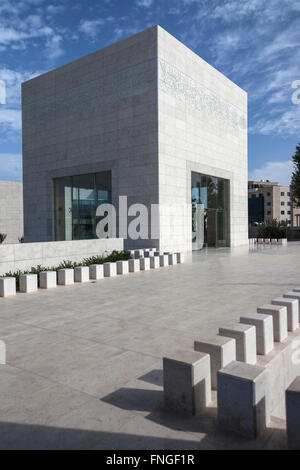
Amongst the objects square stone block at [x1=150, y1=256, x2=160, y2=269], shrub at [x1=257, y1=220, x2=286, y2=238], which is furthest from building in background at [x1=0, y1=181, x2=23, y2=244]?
square stone block at [x1=150, y1=256, x2=160, y2=269]

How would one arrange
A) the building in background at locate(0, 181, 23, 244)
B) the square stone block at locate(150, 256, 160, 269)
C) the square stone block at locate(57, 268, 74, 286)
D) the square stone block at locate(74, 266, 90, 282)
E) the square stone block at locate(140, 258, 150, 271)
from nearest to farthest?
Result: the square stone block at locate(57, 268, 74, 286) < the square stone block at locate(74, 266, 90, 282) < the square stone block at locate(140, 258, 150, 271) < the square stone block at locate(150, 256, 160, 269) < the building in background at locate(0, 181, 23, 244)

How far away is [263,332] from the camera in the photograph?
498cm

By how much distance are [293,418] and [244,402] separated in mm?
429

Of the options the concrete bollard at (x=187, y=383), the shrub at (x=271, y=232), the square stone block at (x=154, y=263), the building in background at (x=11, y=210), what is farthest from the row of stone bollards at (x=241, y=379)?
the building in background at (x=11, y=210)

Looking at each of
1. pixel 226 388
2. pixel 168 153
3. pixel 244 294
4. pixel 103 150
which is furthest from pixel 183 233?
pixel 226 388

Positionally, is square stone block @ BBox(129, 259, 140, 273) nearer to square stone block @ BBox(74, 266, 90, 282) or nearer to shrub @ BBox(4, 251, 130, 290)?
shrub @ BBox(4, 251, 130, 290)

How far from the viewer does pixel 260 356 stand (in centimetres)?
A: 493

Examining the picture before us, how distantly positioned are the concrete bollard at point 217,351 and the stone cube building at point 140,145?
17.5m

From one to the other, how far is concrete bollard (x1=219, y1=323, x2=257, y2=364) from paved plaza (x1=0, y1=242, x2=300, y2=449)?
94 cm

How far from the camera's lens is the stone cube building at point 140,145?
73.0 feet

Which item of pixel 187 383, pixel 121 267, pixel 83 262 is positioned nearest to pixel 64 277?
pixel 121 267

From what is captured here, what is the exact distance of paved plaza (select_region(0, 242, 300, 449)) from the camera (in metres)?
3.09
